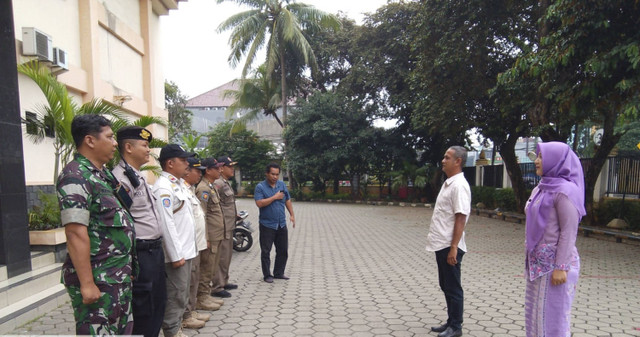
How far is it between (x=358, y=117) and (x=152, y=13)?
11.6m

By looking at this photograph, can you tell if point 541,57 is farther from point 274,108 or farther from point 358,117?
point 274,108

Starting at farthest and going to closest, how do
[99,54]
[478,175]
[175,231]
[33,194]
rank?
[478,175] → [99,54] → [33,194] → [175,231]

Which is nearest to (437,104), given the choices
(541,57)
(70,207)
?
(541,57)

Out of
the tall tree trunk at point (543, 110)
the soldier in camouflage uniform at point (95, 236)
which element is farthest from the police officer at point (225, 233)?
the tall tree trunk at point (543, 110)

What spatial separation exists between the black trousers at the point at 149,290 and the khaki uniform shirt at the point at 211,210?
5.23 ft

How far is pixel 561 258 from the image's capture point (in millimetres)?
2572

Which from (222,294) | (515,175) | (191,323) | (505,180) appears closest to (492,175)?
(505,180)

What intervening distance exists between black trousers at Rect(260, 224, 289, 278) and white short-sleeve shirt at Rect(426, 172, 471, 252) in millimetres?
2364

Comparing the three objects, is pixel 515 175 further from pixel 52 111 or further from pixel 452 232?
pixel 52 111

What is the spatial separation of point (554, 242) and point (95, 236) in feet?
9.68

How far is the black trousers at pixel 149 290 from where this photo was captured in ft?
8.48

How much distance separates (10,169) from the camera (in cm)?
434

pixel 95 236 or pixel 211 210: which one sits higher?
pixel 95 236

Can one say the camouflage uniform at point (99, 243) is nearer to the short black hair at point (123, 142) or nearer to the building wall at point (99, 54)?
the short black hair at point (123, 142)
